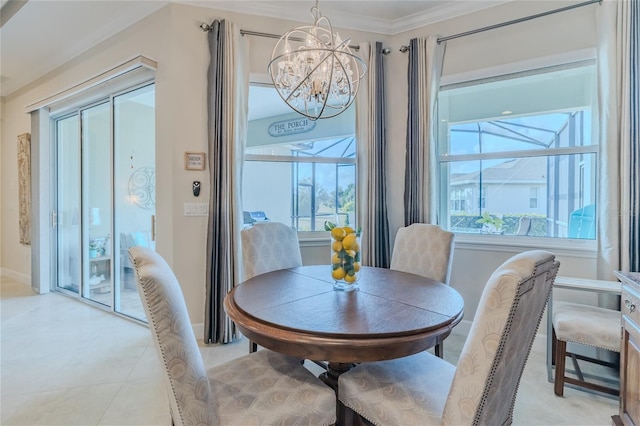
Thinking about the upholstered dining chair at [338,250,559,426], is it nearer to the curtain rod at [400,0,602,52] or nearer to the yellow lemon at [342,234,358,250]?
the yellow lemon at [342,234,358,250]

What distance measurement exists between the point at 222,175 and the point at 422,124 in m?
1.86

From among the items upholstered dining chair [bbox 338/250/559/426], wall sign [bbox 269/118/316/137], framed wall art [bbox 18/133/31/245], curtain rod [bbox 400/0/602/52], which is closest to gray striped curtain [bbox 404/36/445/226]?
curtain rod [bbox 400/0/602/52]

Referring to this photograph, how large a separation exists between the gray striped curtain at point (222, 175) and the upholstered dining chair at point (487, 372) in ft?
5.86

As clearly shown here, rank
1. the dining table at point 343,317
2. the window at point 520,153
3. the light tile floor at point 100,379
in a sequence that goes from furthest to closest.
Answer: the window at point 520,153
the light tile floor at point 100,379
the dining table at point 343,317

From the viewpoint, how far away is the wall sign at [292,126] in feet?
11.3

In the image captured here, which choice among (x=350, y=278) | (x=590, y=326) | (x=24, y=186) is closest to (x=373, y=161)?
(x=350, y=278)

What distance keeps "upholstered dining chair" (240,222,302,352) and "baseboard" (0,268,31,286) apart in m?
4.50

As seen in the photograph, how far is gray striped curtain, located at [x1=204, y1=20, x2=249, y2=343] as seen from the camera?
282 centimetres

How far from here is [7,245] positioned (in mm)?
5168

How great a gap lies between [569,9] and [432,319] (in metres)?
2.72

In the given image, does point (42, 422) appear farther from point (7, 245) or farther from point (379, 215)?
point (7, 245)

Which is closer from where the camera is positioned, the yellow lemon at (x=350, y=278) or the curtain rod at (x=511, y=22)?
the yellow lemon at (x=350, y=278)

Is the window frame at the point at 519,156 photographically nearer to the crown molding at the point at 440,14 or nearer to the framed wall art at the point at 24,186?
the crown molding at the point at 440,14

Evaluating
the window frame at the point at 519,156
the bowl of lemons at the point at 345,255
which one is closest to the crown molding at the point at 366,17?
the window frame at the point at 519,156
